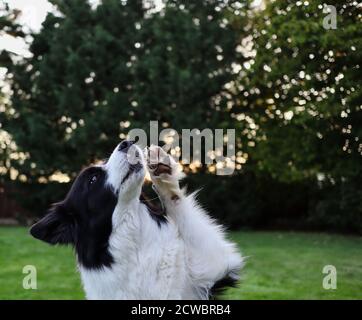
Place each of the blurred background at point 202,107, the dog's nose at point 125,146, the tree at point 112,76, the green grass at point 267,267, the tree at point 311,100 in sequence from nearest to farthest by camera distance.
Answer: the dog's nose at point 125,146, the green grass at point 267,267, the tree at point 311,100, the blurred background at point 202,107, the tree at point 112,76

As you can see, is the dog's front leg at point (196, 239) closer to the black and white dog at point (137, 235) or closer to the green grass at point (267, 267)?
the black and white dog at point (137, 235)

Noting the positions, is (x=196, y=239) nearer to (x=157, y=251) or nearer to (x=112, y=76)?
(x=157, y=251)

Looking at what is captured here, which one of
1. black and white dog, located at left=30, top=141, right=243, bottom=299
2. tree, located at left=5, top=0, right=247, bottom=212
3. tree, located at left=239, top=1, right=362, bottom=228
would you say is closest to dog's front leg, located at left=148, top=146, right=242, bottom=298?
black and white dog, located at left=30, top=141, right=243, bottom=299

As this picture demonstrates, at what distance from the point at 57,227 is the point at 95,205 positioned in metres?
0.29

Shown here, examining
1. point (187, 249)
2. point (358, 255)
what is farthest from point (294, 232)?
point (187, 249)

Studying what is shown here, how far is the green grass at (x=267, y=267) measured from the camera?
26.9 ft

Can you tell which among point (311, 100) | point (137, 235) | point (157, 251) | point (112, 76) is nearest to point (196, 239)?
point (157, 251)

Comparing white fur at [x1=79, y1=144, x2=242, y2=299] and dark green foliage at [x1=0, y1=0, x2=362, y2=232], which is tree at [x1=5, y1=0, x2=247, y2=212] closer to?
dark green foliage at [x1=0, y1=0, x2=362, y2=232]

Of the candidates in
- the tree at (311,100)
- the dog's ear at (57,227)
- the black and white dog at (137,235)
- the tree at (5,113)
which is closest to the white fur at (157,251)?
the black and white dog at (137,235)

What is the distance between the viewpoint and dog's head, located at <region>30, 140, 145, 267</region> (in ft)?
12.3

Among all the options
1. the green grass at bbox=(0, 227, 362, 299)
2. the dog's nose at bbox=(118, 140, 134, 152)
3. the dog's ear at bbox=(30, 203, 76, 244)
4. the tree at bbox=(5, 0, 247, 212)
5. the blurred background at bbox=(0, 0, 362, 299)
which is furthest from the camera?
the tree at bbox=(5, 0, 247, 212)

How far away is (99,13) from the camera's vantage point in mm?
18109

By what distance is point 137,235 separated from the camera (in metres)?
3.79

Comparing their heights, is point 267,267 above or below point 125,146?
below
